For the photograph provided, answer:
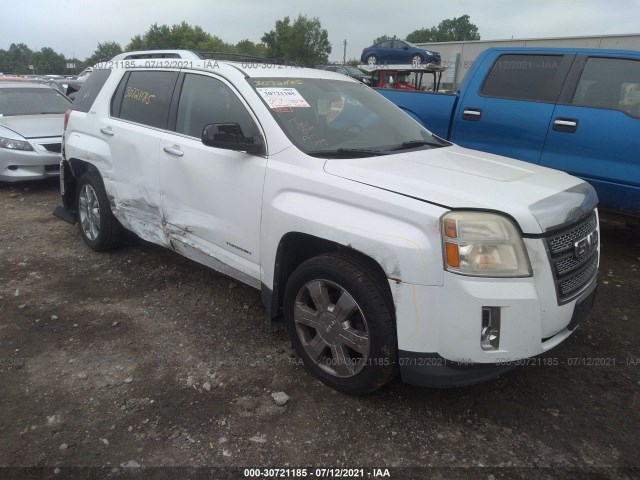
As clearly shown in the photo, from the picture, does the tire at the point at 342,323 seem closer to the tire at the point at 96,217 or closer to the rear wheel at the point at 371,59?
the tire at the point at 96,217

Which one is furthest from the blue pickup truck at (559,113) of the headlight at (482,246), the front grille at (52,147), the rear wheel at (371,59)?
the rear wheel at (371,59)

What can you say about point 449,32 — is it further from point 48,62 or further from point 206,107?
point 206,107

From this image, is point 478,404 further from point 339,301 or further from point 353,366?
point 339,301

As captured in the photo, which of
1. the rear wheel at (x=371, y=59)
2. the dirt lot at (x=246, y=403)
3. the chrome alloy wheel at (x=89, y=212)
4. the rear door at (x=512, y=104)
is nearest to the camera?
the dirt lot at (x=246, y=403)

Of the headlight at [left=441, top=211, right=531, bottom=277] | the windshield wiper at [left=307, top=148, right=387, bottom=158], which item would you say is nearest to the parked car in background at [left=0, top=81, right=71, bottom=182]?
the windshield wiper at [left=307, top=148, right=387, bottom=158]

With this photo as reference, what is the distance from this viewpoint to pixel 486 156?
3.33 metres

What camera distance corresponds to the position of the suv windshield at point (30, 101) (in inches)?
321

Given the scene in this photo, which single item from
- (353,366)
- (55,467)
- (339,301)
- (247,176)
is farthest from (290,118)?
(55,467)

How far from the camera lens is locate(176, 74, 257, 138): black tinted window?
3.22 meters

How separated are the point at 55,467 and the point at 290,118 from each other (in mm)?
2250

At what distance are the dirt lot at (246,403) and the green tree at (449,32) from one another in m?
102

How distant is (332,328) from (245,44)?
3134 inches

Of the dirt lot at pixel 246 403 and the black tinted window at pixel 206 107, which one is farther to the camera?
the black tinted window at pixel 206 107

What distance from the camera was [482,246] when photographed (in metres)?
2.25
